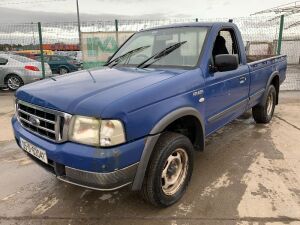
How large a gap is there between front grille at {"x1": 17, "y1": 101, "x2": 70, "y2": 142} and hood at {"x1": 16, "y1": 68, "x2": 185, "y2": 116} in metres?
0.06

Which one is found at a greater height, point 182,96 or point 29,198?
point 182,96

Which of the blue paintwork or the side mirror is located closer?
the blue paintwork

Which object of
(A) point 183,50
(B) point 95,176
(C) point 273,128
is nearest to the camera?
(B) point 95,176

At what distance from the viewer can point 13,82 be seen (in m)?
12.0

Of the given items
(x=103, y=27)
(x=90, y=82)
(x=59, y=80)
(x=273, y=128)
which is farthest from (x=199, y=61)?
(x=103, y=27)

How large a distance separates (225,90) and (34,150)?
8.21ft

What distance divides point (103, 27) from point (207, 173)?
7493 mm

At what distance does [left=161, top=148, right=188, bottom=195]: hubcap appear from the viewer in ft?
11.0

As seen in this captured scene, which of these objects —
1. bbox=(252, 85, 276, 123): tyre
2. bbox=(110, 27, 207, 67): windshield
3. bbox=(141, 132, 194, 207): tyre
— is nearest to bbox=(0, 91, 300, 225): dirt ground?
bbox=(141, 132, 194, 207): tyre

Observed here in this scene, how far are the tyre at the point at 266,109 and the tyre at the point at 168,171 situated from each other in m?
3.09

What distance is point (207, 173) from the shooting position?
421cm

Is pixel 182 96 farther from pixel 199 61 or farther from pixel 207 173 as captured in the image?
pixel 207 173

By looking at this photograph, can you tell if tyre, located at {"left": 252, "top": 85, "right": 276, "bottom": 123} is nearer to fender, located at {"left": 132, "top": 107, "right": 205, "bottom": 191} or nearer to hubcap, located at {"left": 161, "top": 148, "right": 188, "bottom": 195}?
hubcap, located at {"left": 161, "top": 148, "right": 188, "bottom": 195}

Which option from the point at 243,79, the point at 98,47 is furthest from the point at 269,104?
the point at 98,47
